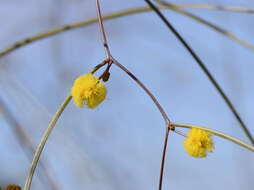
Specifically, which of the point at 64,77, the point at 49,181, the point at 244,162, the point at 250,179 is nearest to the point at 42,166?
the point at 49,181

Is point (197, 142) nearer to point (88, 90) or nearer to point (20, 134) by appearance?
point (88, 90)

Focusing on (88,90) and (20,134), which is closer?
(88,90)

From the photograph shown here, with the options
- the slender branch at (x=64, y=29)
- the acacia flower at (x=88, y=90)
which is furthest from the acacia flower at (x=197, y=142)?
the slender branch at (x=64, y=29)

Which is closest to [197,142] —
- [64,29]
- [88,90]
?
[88,90]

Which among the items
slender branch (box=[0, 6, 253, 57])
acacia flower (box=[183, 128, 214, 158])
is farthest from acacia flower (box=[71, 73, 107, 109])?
slender branch (box=[0, 6, 253, 57])

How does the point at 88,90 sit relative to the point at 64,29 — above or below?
below

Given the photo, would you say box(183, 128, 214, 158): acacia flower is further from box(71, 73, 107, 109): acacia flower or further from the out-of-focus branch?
the out-of-focus branch

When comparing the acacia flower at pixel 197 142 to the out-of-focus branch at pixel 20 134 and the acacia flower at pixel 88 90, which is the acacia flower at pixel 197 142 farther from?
the out-of-focus branch at pixel 20 134
